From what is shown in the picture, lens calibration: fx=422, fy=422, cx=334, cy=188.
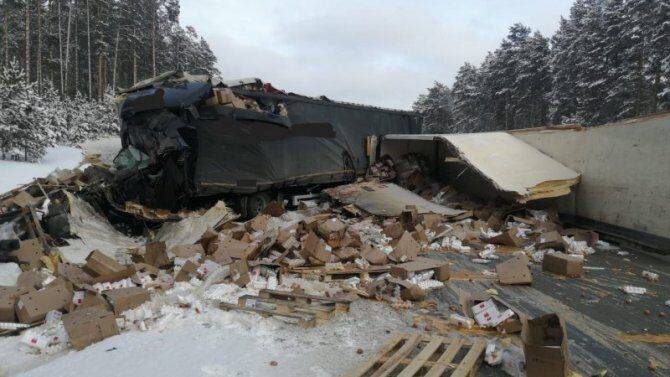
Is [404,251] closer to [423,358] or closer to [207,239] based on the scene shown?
[207,239]

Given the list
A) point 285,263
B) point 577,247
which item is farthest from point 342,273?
point 577,247

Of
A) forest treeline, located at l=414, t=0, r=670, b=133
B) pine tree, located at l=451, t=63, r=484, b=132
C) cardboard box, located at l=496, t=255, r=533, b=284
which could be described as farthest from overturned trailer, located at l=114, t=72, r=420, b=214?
pine tree, located at l=451, t=63, r=484, b=132

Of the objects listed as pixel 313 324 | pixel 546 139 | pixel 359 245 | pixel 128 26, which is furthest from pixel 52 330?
pixel 128 26

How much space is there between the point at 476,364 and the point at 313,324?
58.7 inches

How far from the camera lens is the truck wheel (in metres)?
9.18

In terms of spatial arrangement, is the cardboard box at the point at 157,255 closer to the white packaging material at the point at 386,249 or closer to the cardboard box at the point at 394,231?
the white packaging material at the point at 386,249

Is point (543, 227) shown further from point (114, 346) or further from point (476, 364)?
point (114, 346)

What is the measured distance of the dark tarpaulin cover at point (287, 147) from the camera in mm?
7977

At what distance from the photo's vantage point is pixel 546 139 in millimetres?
10031

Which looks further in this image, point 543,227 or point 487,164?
point 487,164

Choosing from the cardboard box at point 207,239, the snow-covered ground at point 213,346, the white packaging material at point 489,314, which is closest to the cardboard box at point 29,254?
the snow-covered ground at point 213,346

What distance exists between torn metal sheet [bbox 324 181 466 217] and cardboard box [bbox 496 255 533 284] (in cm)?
349

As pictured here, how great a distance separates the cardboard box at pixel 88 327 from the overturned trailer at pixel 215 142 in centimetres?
410

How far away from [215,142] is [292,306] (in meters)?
4.56
